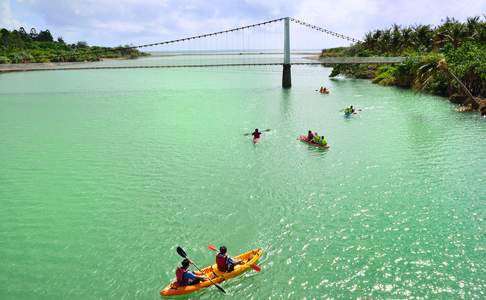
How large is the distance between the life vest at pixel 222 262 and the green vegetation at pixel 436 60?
39.7 meters

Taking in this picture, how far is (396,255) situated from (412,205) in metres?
5.53

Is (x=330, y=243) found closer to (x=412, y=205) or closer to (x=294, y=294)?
(x=294, y=294)

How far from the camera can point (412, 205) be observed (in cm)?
2127

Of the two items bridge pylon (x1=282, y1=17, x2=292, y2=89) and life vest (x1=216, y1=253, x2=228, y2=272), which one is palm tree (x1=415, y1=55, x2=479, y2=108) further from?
life vest (x1=216, y1=253, x2=228, y2=272)

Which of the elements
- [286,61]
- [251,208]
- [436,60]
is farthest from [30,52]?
[251,208]

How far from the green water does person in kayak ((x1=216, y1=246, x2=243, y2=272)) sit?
0.54 meters

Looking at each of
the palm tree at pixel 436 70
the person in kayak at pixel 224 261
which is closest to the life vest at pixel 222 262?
the person in kayak at pixel 224 261

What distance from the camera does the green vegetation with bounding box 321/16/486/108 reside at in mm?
49594

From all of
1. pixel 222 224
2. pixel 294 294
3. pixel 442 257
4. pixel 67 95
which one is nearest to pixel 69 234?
pixel 222 224

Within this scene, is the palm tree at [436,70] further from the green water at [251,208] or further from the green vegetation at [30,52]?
the green vegetation at [30,52]

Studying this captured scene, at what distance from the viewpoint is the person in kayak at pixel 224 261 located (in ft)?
50.7

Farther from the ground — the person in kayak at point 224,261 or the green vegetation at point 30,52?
the green vegetation at point 30,52

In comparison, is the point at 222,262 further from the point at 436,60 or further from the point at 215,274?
the point at 436,60

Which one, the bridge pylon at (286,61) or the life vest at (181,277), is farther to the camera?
the bridge pylon at (286,61)
